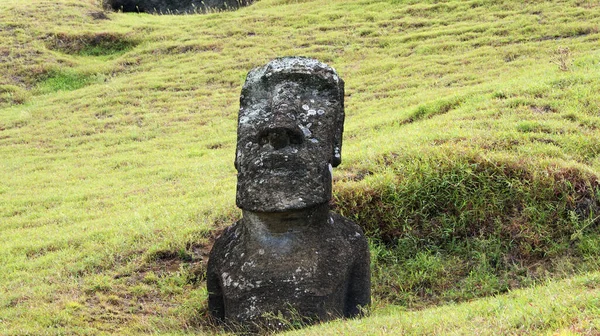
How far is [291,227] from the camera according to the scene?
210 inches

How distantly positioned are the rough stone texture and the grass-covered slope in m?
6.43

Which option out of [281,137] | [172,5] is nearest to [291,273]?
[281,137]

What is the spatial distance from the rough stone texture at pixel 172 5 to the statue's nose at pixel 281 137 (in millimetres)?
21567

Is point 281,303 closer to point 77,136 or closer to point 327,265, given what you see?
point 327,265

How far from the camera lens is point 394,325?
4.05 m

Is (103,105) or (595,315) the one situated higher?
(595,315)

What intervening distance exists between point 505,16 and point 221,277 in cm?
1480

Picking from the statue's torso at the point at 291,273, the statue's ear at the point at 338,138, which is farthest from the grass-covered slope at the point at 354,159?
the statue's ear at the point at 338,138

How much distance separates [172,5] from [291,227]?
79.7ft

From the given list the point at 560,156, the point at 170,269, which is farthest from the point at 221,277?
the point at 560,156

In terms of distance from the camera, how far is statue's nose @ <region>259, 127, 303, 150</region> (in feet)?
17.7

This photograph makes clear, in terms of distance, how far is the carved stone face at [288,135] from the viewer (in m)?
5.21

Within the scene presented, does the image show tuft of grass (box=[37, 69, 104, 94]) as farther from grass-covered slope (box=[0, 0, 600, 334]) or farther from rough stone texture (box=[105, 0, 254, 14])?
rough stone texture (box=[105, 0, 254, 14])

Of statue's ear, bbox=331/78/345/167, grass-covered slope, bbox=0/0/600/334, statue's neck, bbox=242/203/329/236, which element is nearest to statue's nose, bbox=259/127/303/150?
statue's ear, bbox=331/78/345/167
